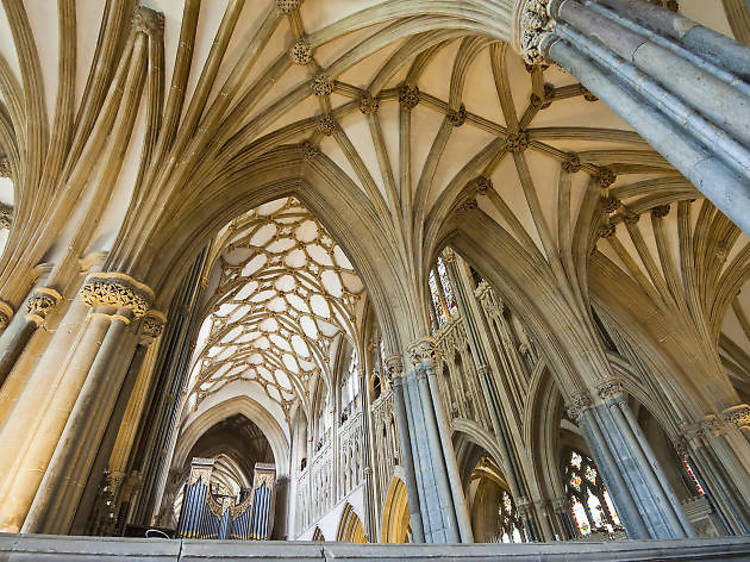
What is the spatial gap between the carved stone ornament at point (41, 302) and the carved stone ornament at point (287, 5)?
15.7 ft

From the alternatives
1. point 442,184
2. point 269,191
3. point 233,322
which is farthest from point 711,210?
point 233,322

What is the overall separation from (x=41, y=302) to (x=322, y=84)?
5038mm

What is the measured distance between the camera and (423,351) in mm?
6590

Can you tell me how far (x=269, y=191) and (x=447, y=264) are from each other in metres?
7.11

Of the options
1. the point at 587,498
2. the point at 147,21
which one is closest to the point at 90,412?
the point at 147,21

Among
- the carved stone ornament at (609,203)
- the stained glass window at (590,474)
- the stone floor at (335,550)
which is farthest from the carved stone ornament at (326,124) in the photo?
the stained glass window at (590,474)

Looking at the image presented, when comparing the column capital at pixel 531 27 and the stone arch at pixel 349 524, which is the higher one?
the column capital at pixel 531 27

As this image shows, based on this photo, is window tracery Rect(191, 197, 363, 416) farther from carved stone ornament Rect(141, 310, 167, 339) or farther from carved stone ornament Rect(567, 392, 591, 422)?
carved stone ornament Rect(567, 392, 591, 422)

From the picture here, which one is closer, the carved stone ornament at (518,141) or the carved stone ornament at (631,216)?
the carved stone ornament at (518,141)

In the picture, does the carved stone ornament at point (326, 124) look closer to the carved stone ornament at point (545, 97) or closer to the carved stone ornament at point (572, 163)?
the carved stone ornament at point (545, 97)

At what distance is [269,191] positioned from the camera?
7832 mm

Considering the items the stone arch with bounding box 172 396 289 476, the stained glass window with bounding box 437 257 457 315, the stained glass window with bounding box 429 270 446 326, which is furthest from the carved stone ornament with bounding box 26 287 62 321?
the stone arch with bounding box 172 396 289 476

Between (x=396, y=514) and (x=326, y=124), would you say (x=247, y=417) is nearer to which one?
(x=396, y=514)

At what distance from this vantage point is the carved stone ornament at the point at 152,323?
497 cm
